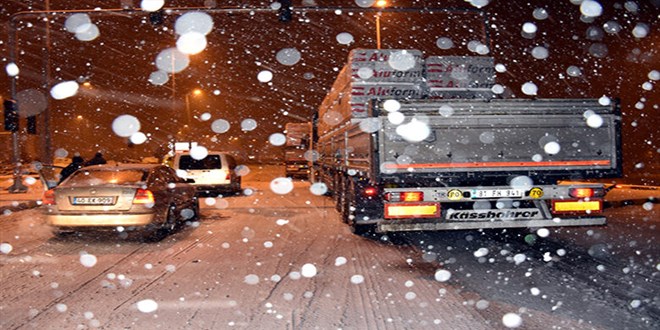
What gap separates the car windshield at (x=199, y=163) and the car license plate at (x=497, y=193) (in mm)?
12007

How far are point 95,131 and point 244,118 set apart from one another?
73.0 ft

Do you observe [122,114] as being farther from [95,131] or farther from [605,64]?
[605,64]

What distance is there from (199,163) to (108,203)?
9.69m

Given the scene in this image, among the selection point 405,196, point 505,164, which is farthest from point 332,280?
point 505,164

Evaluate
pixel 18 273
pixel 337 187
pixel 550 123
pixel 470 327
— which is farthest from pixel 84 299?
pixel 337 187

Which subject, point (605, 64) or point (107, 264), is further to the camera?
point (605, 64)

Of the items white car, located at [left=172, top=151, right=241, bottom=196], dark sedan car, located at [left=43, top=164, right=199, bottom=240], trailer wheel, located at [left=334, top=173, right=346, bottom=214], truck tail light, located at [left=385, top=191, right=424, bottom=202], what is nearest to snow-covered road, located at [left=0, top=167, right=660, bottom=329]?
dark sedan car, located at [left=43, top=164, right=199, bottom=240]

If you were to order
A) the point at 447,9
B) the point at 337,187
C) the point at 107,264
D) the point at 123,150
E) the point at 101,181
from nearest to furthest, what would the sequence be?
the point at 107,264 → the point at 101,181 → the point at 337,187 → the point at 447,9 → the point at 123,150

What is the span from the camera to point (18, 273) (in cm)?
669

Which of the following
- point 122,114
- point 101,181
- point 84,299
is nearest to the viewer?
point 84,299

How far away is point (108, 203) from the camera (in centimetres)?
865

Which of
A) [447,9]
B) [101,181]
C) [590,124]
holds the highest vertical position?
[447,9]

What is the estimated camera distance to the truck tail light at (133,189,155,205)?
878cm

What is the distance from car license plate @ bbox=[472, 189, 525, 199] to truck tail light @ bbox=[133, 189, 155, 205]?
4799 mm
